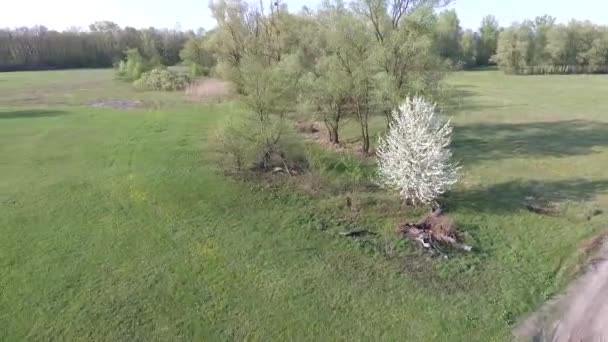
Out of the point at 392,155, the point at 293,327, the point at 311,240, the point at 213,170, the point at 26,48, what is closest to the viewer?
the point at 293,327

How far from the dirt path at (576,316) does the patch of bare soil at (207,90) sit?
A: 5001 cm

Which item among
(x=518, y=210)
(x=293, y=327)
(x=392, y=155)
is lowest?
(x=293, y=327)

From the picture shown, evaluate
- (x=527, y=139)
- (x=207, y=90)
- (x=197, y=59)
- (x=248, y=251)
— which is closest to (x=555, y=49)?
(x=527, y=139)

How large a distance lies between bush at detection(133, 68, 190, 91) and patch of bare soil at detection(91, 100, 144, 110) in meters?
13.5

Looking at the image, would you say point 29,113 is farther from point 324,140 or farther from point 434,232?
point 434,232

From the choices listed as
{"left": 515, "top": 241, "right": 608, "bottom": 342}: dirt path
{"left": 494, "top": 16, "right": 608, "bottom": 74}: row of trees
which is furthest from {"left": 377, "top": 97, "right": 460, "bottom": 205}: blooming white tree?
{"left": 494, "top": 16, "right": 608, "bottom": 74}: row of trees

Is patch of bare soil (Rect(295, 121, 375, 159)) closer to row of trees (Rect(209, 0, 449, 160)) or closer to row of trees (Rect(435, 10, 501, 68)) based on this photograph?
row of trees (Rect(209, 0, 449, 160))

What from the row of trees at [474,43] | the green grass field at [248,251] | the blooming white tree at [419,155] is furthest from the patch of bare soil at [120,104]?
the row of trees at [474,43]

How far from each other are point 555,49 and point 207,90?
281ft

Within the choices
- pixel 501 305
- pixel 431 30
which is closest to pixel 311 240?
pixel 501 305

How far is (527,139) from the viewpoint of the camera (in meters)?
43.4

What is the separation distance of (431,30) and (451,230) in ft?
64.3

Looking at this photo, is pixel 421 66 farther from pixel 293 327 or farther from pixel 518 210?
pixel 293 327

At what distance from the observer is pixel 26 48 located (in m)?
126
